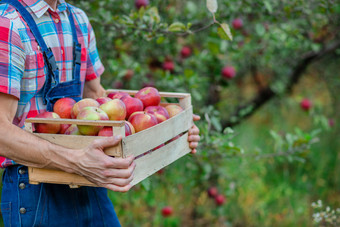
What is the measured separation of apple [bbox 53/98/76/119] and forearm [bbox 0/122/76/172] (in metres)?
0.19

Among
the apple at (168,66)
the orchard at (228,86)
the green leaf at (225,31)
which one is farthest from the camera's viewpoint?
the apple at (168,66)

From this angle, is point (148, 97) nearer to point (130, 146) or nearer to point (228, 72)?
point (130, 146)

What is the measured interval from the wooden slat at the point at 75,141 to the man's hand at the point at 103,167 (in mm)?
17

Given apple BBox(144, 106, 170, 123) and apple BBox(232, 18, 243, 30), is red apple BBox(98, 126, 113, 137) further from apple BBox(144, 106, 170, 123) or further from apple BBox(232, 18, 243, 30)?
apple BBox(232, 18, 243, 30)

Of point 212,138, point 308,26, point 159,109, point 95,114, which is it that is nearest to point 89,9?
point 212,138

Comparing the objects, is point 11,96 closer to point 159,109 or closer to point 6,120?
point 6,120

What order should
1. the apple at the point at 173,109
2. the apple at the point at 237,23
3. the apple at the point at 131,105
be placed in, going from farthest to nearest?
the apple at the point at 237,23 < the apple at the point at 173,109 < the apple at the point at 131,105

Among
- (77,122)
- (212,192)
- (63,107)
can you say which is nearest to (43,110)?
(63,107)

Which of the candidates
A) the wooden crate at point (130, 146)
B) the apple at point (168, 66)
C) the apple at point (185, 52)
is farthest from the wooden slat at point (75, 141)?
the apple at point (185, 52)

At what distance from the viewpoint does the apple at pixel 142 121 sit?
1366mm

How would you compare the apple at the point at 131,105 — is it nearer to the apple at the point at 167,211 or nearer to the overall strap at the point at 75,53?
the overall strap at the point at 75,53

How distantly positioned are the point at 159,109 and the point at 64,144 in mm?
407

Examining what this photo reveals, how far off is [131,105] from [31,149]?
0.40 m

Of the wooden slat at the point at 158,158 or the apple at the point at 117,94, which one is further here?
the apple at the point at 117,94
